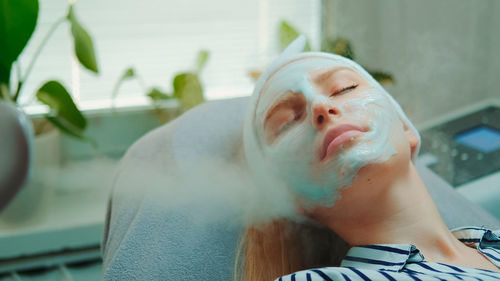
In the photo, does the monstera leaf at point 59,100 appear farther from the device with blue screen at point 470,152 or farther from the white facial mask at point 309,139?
the device with blue screen at point 470,152

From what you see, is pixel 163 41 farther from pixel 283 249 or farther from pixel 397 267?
pixel 397 267

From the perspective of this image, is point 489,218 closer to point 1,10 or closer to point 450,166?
point 450,166

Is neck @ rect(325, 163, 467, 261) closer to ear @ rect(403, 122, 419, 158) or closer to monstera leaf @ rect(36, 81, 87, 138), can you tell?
ear @ rect(403, 122, 419, 158)

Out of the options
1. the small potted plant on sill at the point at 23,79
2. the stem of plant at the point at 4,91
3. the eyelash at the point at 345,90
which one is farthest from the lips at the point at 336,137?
the stem of plant at the point at 4,91

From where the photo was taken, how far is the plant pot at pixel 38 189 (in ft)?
5.08

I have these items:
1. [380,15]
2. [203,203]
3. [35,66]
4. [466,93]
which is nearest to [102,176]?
[35,66]

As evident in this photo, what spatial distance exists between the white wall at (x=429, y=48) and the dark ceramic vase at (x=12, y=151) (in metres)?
1.47

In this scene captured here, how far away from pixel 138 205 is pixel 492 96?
1.28 m

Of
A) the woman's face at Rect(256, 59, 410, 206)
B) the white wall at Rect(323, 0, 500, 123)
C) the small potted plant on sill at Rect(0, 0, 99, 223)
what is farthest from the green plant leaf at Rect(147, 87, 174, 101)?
the woman's face at Rect(256, 59, 410, 206)

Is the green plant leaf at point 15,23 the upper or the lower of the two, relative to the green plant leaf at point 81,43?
upper

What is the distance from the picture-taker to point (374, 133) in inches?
34.4

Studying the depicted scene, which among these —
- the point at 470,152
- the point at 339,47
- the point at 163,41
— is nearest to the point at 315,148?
the point at 470,152

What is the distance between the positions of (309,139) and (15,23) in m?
0.94

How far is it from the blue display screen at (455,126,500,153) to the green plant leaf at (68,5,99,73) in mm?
1184
